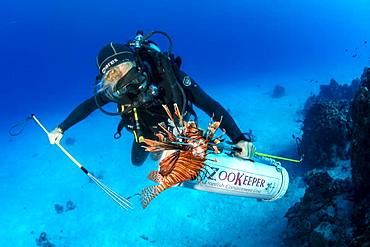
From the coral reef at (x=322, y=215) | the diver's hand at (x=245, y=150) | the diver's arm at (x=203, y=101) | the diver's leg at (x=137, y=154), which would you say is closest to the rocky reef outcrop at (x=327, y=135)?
the coral reef at (x=322, y=215)

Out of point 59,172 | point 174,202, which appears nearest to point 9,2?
point 59,172

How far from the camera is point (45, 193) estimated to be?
13945mm

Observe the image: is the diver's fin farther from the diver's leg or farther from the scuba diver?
the diver's leg

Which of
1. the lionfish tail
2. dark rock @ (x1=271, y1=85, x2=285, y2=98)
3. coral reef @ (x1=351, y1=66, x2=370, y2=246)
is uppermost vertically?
dark rock @ (x1=271, y1=85, x2=285, y2=98)

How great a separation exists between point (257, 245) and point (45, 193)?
35.5 ft

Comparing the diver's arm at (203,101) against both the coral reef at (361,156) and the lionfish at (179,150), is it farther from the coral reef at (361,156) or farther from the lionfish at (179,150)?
the coral reef at (361,156)

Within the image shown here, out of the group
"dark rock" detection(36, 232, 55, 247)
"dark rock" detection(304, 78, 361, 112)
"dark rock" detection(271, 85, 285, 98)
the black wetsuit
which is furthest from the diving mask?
"dark rock" detection(271, 85, 285, 98)

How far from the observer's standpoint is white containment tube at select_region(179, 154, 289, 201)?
131 inches

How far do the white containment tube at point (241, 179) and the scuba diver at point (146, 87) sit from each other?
186mm

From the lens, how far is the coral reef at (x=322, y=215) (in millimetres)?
5461

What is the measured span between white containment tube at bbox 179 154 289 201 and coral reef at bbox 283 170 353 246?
2233 mm

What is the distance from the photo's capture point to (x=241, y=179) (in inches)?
141

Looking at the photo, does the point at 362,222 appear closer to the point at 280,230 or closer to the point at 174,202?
the point at 280,230

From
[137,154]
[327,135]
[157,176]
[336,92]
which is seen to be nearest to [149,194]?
[157,176]
